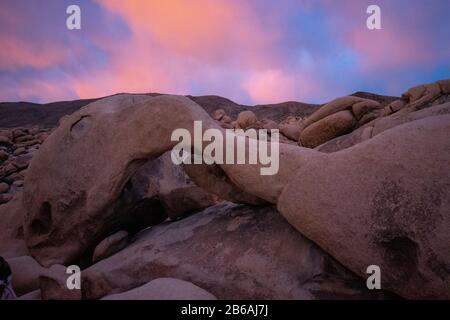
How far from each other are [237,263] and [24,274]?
234 centimetres

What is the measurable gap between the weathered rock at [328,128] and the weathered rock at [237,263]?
18.8ft

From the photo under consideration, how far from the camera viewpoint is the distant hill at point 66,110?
148 ft

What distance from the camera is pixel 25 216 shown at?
4.33 m

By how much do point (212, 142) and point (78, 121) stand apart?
1959mm

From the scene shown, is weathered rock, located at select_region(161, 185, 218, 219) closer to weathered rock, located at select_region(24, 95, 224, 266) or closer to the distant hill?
weathered rock, located at select_region(24, 95, 224, 266)

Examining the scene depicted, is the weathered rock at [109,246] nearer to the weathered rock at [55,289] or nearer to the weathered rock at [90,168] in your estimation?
the weathered rock at [90,168]

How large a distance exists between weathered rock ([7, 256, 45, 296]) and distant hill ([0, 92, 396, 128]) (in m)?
40.4

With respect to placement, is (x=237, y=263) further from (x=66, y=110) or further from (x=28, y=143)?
(x=66, y=110)

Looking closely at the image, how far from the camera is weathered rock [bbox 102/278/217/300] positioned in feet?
8.16

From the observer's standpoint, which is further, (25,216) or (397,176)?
(25,216)

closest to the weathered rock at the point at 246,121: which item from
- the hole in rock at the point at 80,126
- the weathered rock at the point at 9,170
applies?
the weathered rock at the point at 9,170
